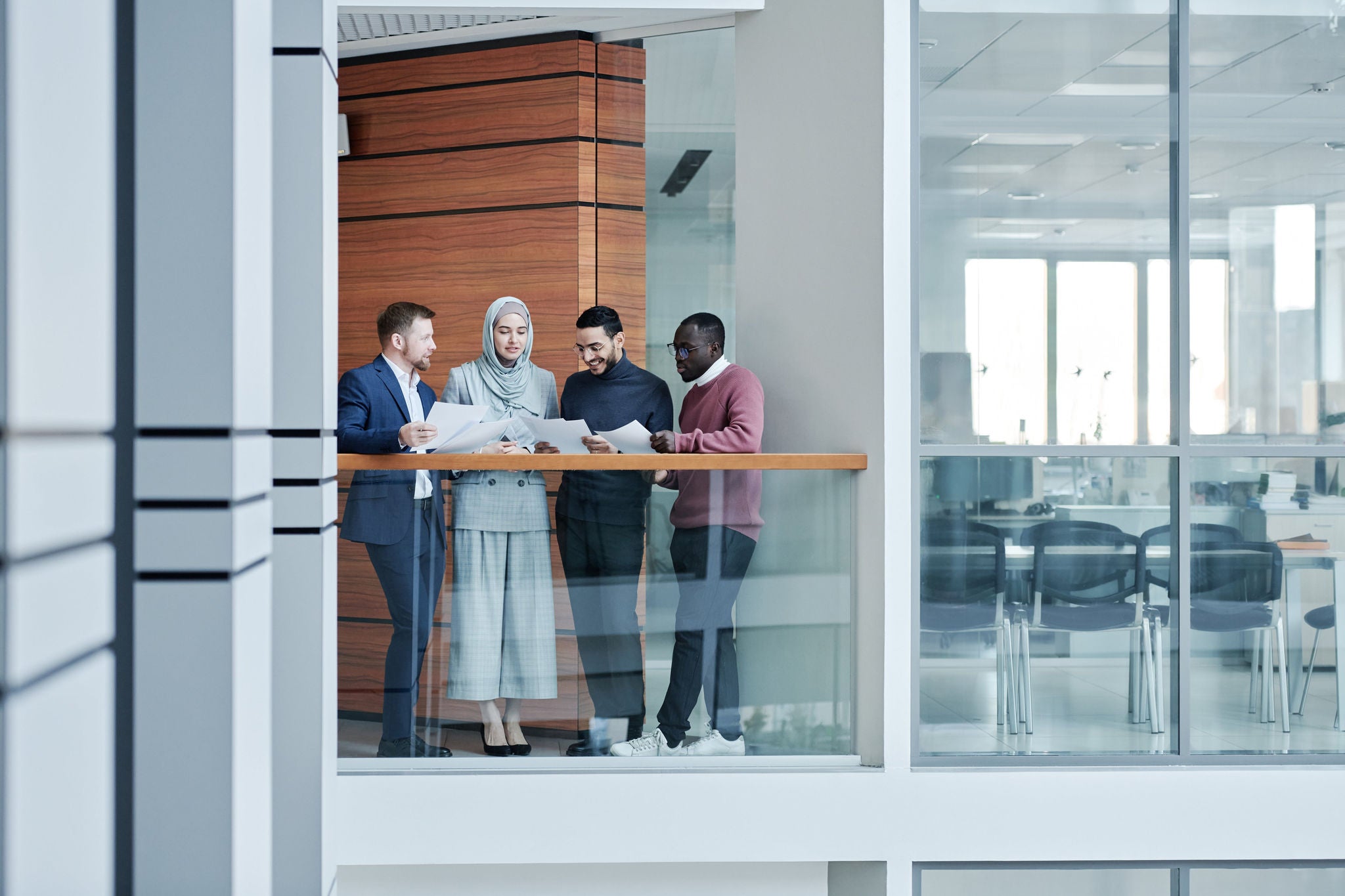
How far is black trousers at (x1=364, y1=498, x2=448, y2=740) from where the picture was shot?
394 centimetres

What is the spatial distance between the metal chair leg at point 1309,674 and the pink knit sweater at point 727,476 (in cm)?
242

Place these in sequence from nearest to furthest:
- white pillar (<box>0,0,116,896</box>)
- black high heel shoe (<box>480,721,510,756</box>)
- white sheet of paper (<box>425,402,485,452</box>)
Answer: white pillar (<box>0,0,116,896</box>), white sheet of paper (<box>425,402,485,452</box>), black high heel shoe (<box>480,721,510,756</box>)

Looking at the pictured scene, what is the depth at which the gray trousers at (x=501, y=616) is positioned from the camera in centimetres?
398

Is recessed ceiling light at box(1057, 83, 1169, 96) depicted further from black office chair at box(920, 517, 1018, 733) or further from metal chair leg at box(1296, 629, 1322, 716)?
metal chair leg at box(1296, 629, 1322, 716)

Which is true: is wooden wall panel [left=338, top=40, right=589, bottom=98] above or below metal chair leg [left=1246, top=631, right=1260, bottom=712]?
above

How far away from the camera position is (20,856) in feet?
4.35

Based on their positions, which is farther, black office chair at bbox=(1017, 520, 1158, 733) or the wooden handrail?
black office chair at bbox=(1017, 520, 1158, 733)

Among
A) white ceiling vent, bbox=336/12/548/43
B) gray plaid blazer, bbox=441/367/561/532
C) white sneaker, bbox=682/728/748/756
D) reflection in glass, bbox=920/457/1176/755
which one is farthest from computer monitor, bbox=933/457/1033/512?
white ceiling vent, bbox=336/12/548/43

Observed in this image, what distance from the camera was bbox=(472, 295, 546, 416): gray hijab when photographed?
4156 mm

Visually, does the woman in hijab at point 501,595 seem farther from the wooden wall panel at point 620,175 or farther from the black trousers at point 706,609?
the wooden wall panel at point 620,175

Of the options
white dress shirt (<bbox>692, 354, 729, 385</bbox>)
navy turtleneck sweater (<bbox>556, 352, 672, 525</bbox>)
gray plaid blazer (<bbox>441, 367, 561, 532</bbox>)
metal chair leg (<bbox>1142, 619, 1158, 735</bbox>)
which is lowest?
metal chair leg (<bbox>1142, 619, 1158, 735</bbox>)

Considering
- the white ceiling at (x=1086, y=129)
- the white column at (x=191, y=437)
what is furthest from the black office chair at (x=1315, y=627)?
the white column at (x=191, y=437)

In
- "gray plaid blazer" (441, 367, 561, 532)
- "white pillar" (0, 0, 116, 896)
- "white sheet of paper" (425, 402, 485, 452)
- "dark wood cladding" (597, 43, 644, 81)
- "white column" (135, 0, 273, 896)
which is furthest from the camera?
"dark wood cladding" (597, 43, 644, 81)

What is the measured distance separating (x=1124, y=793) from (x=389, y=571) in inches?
122
